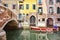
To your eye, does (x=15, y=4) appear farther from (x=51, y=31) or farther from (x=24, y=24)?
(x=51, y=31)

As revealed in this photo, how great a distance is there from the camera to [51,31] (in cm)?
997

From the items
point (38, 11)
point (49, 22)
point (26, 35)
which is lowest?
point (26, 35)

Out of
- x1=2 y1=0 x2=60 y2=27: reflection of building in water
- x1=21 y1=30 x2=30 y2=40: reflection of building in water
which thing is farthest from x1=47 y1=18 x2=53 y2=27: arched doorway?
x1=21 y1=30 x2=30 y2=40: reflection of building in water

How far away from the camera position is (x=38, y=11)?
36.7ft

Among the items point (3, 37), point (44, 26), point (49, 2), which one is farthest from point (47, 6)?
point (3, 37)

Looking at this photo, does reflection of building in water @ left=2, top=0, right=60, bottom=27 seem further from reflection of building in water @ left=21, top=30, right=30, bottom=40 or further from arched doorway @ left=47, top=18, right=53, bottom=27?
reflection of building in water @ left=21, top=30, right=30, bottom=40

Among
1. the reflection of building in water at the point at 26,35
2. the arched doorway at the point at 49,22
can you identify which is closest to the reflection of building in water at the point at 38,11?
the arched doorway at the point at 49,22

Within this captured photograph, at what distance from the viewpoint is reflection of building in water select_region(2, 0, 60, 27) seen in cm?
1098

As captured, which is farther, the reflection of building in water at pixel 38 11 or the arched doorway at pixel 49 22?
the arched doorway at pixel 49 22

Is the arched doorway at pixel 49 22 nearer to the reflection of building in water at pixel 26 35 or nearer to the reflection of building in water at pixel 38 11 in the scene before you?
the reflection of building in water at pixel 38 11

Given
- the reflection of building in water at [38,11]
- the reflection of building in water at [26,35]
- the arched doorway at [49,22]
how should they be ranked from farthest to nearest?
1. the arched doorway at [49,22]
2. the reflection of building in water at [38,11]
3. the reflection of building in water at [26,35]

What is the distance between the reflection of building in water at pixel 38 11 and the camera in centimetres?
1098

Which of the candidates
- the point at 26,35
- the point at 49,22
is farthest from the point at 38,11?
the point at 26,35

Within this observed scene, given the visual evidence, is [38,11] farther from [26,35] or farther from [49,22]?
[26,35]
